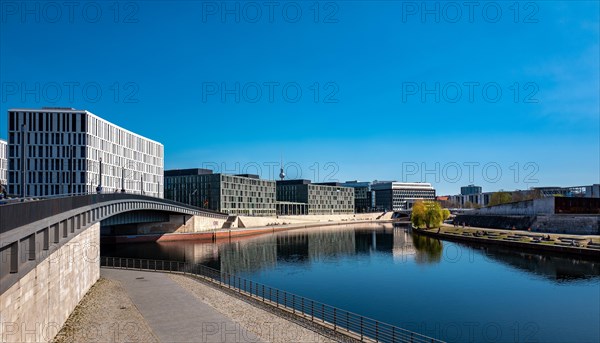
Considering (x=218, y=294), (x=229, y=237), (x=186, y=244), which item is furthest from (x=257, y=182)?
(x=218, y=294)

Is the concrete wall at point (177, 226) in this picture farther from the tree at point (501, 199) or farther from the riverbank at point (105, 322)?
the tree at point (501, 199)

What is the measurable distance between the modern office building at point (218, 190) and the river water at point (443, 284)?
187 feet

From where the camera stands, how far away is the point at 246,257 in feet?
204

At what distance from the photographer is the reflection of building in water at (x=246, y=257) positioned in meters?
52.6

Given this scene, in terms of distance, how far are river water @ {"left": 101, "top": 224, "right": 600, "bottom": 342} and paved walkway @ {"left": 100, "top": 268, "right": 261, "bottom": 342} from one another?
1121 centimetres

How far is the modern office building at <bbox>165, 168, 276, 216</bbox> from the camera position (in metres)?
130

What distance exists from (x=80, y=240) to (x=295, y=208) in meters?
151

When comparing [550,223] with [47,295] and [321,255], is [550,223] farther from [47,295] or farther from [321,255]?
[47,295]

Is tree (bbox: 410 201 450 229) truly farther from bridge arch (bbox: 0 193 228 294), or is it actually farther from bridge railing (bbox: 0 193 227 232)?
bridge railing (bbox: 0 193 227 232)

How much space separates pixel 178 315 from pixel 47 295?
269 inches

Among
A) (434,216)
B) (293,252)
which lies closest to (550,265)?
(293,252)

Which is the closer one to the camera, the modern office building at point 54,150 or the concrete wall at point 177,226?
the concrete wall at point 177,226

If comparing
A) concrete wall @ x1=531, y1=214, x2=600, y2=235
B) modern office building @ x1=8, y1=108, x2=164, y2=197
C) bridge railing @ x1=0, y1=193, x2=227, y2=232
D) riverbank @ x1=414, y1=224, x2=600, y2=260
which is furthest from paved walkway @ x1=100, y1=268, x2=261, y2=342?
modern office building @ x1=8, y1=108, x2=164, y2=197

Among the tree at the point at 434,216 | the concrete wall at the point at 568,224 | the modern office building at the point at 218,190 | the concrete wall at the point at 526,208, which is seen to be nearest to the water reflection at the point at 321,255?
the concrete wall at the point at 568,224
